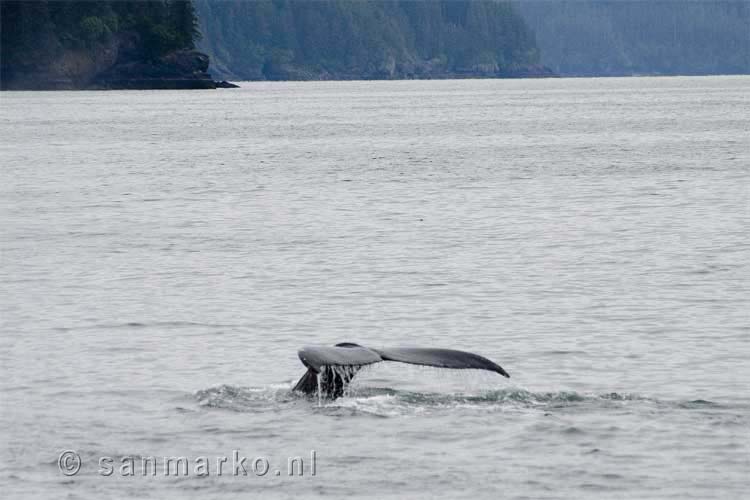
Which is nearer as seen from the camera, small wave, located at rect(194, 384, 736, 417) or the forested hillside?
small wave, located at rect(194, 384, 736, 417)

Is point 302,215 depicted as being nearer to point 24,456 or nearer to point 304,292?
point 304,292

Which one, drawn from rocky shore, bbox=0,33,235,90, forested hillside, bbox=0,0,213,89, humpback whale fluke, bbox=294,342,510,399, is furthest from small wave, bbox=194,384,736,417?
rocky shore, bbox=0,33,235,90

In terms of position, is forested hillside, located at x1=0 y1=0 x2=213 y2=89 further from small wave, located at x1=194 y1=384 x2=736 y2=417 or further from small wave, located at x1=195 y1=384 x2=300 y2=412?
small wave, located at x1=194 y1=384 x2=736 y2=417

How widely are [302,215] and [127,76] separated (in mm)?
144856

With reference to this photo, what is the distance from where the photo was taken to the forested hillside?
162m

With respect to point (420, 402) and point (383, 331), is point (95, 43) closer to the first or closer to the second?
point (383, 331)

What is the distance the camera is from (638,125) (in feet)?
295

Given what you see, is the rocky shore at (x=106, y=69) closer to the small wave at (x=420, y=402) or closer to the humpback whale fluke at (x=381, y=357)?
the small wave at (x=420, y=402)

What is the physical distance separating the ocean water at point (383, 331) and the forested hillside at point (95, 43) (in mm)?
120581

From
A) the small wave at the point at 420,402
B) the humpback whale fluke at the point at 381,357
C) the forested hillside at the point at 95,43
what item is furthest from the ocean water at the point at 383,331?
the forested hillside at the point at 95,43

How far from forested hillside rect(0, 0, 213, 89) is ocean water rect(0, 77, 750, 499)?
12058 cm

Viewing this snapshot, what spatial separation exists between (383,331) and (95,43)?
150679 mm

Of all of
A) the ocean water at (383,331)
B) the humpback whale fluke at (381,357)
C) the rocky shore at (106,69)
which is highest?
the humpback whale fluke at (381,357)

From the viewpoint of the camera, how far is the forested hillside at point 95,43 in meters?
162
